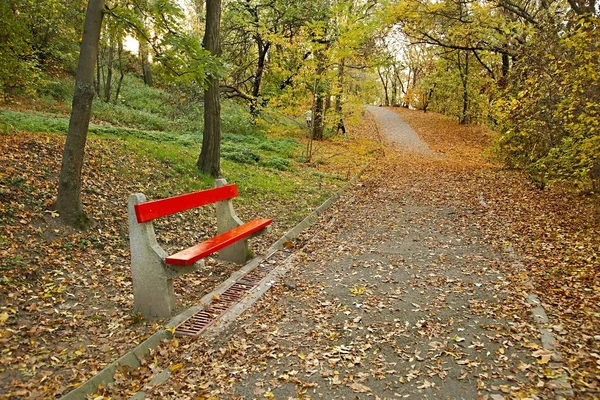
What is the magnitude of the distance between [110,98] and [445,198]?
1611 centimetres

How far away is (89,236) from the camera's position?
5.79m

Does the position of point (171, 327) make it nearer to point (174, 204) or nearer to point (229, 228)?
point (174, 204)

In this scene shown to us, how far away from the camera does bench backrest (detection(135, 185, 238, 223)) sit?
4293mm

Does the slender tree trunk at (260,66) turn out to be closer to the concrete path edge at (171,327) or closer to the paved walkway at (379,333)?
the concrete path edge at (171,327)

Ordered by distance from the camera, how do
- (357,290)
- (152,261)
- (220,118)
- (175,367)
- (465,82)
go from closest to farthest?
(175,367), (152,261), (357,290), (220,118), (465,82)

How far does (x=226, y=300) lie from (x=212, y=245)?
2.24 ft

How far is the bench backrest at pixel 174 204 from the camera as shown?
4.29m

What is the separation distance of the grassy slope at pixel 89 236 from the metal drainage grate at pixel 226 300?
1.08ft

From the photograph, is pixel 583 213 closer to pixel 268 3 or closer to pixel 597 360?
pixel 597 360

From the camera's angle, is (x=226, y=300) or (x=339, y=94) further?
(x=339, y=94)

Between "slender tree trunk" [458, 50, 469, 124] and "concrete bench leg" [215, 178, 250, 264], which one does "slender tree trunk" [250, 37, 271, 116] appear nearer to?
"concrete bench leg" [215, 178, 250, 264]

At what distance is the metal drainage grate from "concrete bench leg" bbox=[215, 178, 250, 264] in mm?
326

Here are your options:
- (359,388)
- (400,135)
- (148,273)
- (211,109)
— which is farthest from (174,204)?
(400,135)

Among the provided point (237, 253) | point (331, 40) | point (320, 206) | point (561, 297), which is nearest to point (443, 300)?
point (561, 297)
